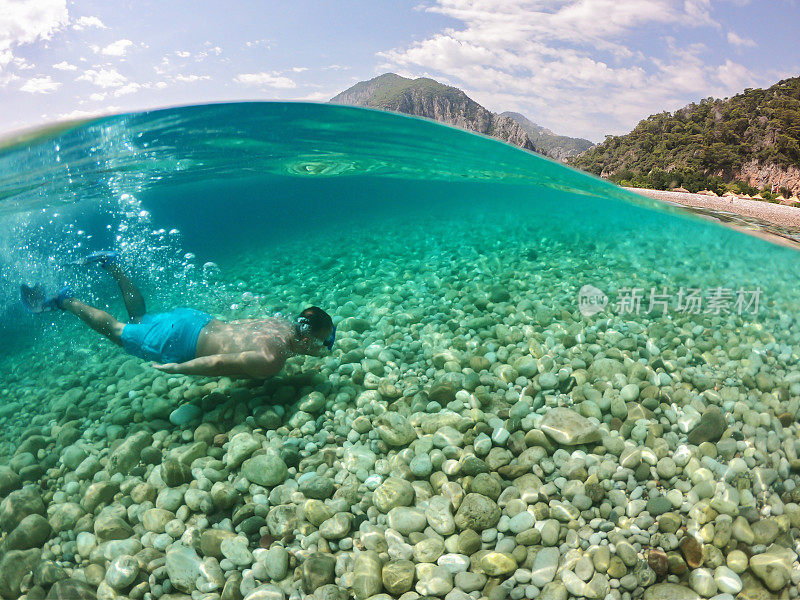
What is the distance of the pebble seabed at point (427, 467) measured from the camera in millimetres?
2133

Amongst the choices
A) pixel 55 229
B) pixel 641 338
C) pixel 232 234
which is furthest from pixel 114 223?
pixel 641 338

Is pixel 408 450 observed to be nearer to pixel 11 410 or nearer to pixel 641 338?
pixel 641 338

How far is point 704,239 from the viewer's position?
732 centimetres

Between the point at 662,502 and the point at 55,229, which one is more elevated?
the point at 55,229

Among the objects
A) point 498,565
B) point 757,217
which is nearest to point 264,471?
point 498,565

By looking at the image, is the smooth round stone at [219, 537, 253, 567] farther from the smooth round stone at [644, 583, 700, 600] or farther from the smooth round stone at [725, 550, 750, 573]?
the smooth round stone at [725, 550, 750, 573]

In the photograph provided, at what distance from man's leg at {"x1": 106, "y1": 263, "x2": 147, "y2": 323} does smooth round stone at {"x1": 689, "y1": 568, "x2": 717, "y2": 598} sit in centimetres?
485

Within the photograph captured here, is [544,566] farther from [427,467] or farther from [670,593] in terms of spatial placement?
[427,467]

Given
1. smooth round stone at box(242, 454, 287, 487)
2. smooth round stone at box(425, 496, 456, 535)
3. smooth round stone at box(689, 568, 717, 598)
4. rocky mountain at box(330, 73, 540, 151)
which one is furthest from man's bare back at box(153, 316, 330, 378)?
rocky mountain at box(330, 73, 540, 151)

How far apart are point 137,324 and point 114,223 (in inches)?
159

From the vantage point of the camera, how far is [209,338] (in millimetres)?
3666

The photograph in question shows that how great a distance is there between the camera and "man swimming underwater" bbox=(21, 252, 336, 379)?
3.27 meters

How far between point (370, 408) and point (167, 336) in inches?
78.0

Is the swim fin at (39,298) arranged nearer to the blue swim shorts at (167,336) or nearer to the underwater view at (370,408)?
the underwater view at (370,408)
